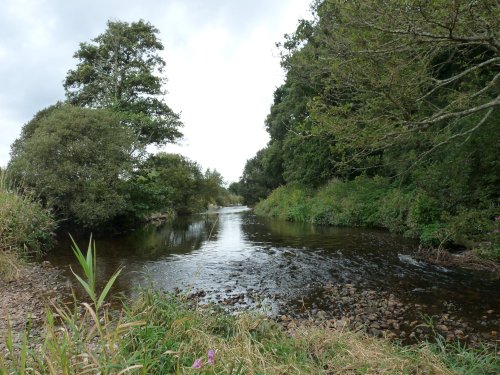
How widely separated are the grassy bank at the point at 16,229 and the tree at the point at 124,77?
16.1 metres

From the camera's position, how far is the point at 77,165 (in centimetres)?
1698

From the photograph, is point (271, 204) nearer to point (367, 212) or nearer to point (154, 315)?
point (367, 212)

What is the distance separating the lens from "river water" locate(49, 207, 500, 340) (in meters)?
6.83

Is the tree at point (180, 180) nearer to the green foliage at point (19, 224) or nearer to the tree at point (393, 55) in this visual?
the green foliage at point (19, 224)

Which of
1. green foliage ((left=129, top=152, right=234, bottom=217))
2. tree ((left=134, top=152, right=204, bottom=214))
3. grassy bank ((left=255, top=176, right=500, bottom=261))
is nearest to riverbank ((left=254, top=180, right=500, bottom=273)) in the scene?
Answer: grassy bank ((left=255, top=176, right=500, bottom=261))

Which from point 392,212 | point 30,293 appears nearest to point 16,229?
point 30,293

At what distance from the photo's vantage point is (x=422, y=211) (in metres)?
13.3

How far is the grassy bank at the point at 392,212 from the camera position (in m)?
9.92

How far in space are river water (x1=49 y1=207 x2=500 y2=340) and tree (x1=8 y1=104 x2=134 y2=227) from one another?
2.90 m

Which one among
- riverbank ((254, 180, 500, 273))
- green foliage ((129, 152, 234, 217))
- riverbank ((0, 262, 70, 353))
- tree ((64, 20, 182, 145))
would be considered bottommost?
riverbank ((0, 262, 70, 353))

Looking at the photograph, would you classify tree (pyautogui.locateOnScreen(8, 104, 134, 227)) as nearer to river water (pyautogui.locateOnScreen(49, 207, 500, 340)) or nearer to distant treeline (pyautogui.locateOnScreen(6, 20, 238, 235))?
distant treeline (pyautogui.locateOnScreen(6, 20, 238, 235))

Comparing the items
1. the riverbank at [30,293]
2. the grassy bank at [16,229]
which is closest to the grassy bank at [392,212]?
the riverbank at [30,293]

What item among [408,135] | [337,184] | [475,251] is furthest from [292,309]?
[337,184]

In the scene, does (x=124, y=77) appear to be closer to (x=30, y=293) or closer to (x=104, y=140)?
(x=104, y=140)
